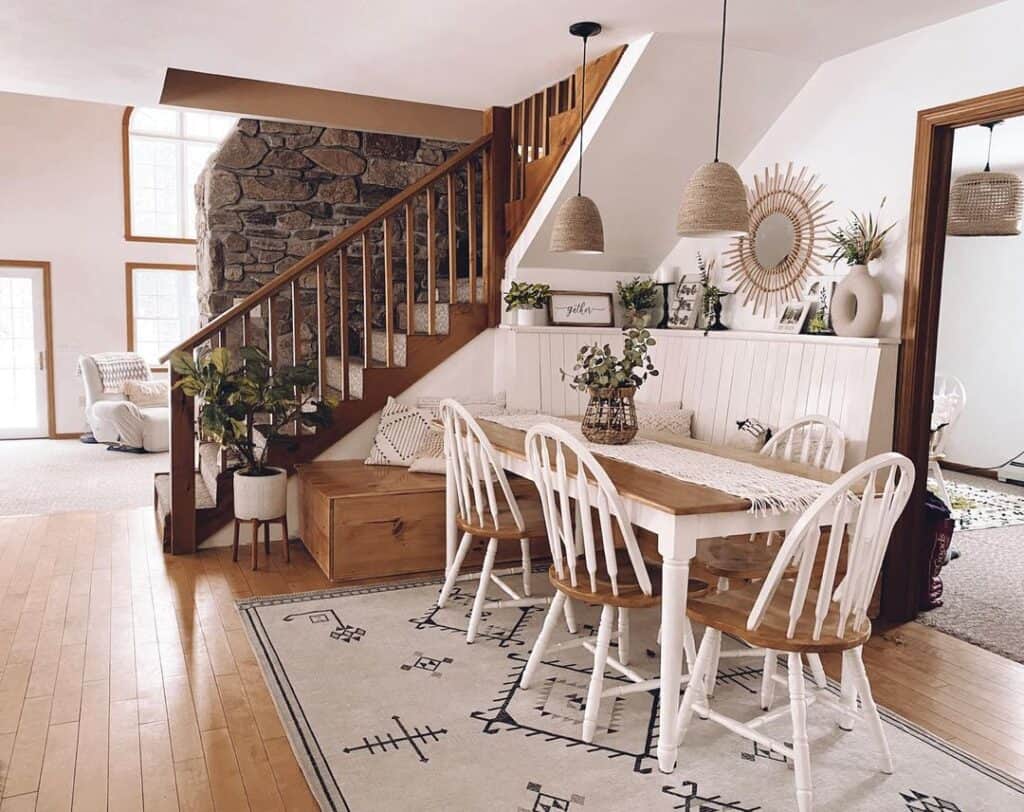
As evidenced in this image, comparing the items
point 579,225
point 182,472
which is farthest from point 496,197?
point 182,472

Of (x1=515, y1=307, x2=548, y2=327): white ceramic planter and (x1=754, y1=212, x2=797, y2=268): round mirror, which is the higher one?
(x1=754, y1=212, x2=797, y2=268): round mirror

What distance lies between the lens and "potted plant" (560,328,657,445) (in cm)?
302

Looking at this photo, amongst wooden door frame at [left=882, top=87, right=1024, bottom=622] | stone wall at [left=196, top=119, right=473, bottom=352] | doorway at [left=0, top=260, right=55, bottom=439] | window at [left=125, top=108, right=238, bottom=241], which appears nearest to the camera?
wooden door frame at [left=882, top=87, right=1024, bottom=622]

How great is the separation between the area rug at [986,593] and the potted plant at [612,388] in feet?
5.60

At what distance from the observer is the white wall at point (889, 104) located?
10.5 ft

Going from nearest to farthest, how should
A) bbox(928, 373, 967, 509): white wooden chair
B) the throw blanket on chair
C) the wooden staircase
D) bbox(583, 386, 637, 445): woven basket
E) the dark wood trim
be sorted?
bbox(583, 386, 637, 445): woven basket, the wooden staircase, bbox(928, 373, 967, 509): white wooden chair, the throw blanket on chair, the dark wood trim

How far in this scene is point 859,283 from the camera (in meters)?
3.57

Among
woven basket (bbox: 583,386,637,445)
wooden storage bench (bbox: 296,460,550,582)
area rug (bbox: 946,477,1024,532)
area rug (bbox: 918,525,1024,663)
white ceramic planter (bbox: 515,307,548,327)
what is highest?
white ceramic planter (bbox: 515,307,548,327)

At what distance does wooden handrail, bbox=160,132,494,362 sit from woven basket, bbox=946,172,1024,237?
2.74m

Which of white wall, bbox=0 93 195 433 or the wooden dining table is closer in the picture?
the wooden dining table

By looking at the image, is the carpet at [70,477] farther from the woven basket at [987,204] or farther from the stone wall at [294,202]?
the woven basket at [987,204]


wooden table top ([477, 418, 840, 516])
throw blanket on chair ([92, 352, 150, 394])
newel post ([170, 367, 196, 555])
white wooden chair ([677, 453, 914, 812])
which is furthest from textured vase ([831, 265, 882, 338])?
throw blanket on chair ([92, 352, 150, 394])

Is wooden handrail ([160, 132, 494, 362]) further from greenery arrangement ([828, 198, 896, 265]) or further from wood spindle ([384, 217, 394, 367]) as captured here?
greenery arrangement ([828, 198, 896, 265])

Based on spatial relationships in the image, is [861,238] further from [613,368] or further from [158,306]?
[158,306]
